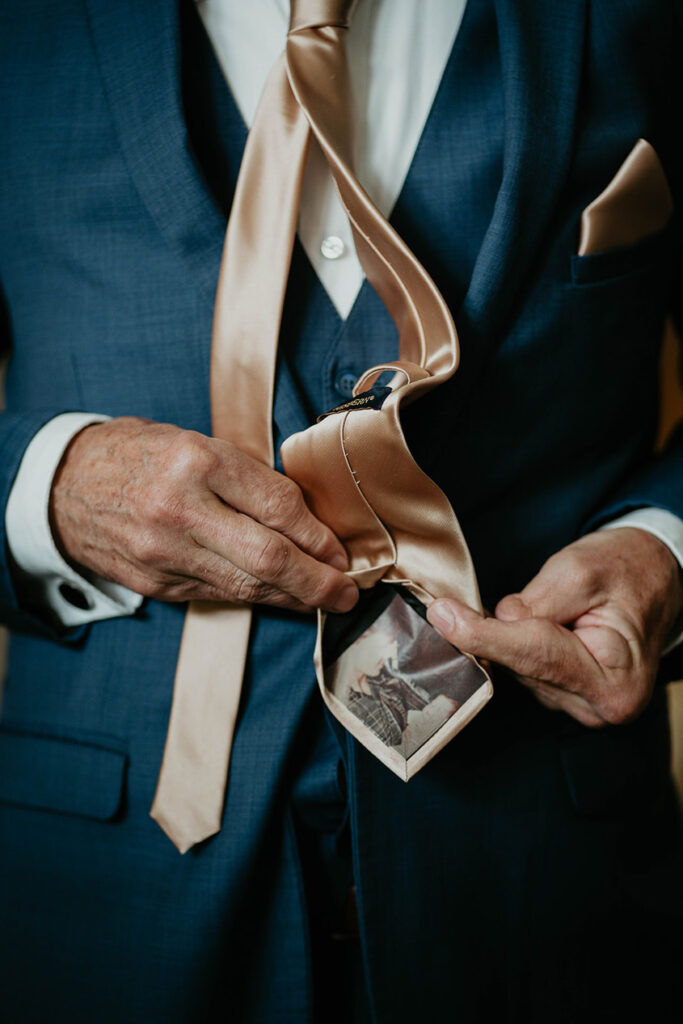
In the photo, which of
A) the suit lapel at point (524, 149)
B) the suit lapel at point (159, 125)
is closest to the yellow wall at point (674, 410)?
the suit lapel at point (524, 149)

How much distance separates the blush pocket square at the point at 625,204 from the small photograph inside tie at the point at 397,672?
0.40m

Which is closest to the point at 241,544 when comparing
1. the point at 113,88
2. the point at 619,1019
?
the point at 113,88

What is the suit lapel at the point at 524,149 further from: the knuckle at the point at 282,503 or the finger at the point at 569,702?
the finger at the point at 569,702

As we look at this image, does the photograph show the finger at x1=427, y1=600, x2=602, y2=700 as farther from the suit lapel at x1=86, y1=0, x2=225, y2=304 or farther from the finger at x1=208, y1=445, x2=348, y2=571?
the suit lapel at x1=86, y1=0, x2=225, y2=304

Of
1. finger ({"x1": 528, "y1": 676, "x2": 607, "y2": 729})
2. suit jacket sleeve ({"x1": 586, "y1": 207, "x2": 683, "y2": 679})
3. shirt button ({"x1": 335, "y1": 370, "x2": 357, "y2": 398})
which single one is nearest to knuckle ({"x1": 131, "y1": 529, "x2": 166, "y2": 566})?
shirt button ({"x1": 335, "y1": 370, "x2": 357, "y2": 398})

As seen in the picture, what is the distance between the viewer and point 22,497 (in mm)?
703

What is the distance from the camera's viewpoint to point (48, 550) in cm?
71

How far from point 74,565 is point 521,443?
479 millimetres

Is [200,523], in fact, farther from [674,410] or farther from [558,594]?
[674,410]

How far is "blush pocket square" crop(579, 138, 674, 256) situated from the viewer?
70 centimetres

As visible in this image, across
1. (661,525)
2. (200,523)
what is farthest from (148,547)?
(661,525)

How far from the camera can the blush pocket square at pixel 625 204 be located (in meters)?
0.70

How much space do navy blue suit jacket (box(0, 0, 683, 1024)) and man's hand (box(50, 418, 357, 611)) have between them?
8 cm

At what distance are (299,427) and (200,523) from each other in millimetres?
131
